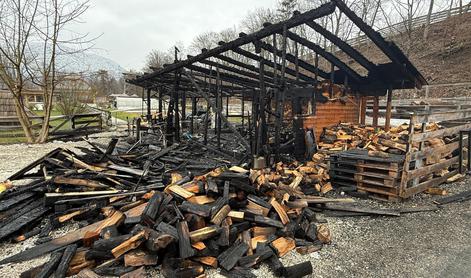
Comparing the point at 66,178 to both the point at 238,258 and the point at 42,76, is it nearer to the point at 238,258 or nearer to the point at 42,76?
the point at 238,258

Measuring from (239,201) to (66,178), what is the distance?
11.0ft

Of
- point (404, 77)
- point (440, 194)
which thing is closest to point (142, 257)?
point (440, 194)

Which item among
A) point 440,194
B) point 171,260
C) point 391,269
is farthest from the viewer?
point 440,194

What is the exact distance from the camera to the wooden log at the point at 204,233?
3.36 metres

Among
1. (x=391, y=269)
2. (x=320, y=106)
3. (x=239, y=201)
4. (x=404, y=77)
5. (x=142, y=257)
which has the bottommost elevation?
(x=391, y=269)

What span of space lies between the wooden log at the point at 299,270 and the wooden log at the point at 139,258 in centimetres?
164

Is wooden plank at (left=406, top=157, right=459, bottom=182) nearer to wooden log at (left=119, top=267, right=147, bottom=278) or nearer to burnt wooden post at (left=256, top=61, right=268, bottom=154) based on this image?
burnt wooden post at (left=256, top=61, right=268, bottom=154)

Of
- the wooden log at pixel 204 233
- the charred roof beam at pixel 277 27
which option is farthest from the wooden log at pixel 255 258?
the charred roof beam at pixel 277 27

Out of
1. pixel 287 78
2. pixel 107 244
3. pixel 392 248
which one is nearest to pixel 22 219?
pixel 107 244

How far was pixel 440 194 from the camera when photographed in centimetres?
608

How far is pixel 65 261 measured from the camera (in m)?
3.12

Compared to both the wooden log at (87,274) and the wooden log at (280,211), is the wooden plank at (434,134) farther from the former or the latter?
the wooden log at (87,274)

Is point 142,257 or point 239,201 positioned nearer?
point 142,257

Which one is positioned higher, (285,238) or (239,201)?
(239,201)
